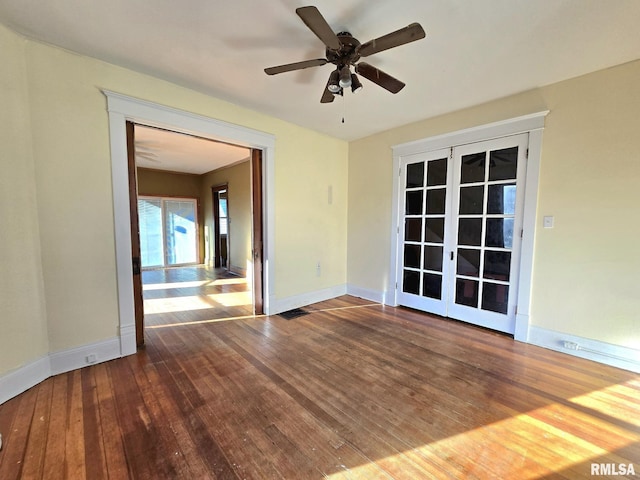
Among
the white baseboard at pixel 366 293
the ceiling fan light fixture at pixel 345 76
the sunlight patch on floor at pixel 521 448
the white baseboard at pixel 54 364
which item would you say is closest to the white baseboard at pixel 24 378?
the white baseboard at pixel 54 364

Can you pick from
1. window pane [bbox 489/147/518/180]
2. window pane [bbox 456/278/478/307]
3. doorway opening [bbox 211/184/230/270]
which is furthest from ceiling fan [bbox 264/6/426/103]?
doorway opening [bbox 211/184/230/270]

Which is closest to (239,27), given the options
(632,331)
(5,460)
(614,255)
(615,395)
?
(5,460)

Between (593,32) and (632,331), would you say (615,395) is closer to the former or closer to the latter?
(632,331)

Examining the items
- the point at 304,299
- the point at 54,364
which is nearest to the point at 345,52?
the point at 304,299

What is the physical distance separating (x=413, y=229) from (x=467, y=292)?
109 cm

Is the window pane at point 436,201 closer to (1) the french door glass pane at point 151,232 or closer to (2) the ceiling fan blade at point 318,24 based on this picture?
(2) the ceiling fan blade at point 318,24

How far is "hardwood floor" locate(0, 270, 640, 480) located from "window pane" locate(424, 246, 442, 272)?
1.02 meters

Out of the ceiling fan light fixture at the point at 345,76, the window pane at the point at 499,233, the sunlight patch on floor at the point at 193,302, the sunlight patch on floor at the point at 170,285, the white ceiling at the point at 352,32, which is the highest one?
the white ceiling at the point at 352,32

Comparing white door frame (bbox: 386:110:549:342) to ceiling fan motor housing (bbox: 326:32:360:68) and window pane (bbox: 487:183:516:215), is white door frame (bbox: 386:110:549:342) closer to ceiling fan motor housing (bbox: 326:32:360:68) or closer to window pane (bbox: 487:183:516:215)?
window pane (bbox: 487:183:516:215)

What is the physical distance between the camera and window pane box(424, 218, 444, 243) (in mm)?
3605

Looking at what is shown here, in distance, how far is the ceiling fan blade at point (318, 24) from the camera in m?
1.44

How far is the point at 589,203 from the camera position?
2533 mm

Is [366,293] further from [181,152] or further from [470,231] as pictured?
[181,152]

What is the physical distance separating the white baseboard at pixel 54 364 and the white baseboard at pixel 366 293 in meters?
3.30
